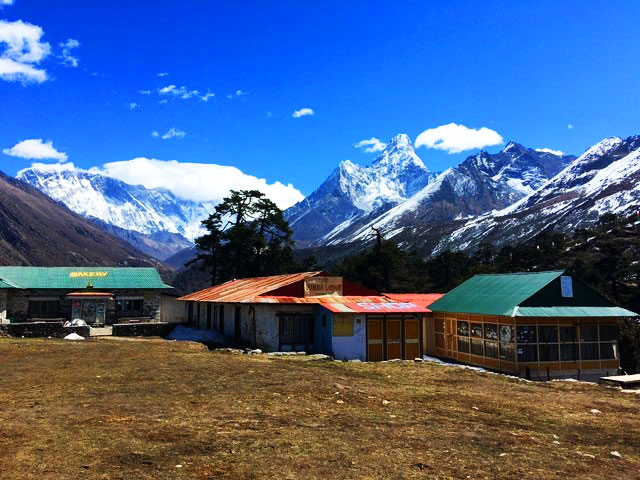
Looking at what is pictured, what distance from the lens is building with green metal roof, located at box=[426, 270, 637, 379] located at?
2881 centimetres

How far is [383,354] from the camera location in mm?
31188

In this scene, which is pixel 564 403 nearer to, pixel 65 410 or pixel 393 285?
pixel 65 410

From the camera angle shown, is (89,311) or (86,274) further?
(86,274)

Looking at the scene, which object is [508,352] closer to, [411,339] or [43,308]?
[411,339]

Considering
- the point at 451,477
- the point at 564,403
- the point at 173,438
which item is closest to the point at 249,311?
the point at 564,403

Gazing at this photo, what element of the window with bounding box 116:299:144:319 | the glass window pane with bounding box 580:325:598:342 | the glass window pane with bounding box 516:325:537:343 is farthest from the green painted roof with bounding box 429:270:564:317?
the window with bounding box 116:299:144:319

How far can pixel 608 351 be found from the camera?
3084 cm

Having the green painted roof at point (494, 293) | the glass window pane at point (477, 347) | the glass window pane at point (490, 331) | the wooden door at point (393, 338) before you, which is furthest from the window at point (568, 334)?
the wooden door at point (393, 338)

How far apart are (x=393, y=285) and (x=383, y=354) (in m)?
37.7

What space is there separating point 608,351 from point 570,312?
386 centimetres

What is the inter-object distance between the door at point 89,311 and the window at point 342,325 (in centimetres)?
2993

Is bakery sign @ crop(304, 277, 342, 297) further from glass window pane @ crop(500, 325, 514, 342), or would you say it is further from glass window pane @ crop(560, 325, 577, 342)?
glass window pane @ crop(560, 325, 577, 342)

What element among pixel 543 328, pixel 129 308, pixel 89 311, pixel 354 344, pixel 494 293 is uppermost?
pixel 494 293

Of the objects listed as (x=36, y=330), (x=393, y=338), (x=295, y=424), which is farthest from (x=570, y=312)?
(x=36, y=330)
